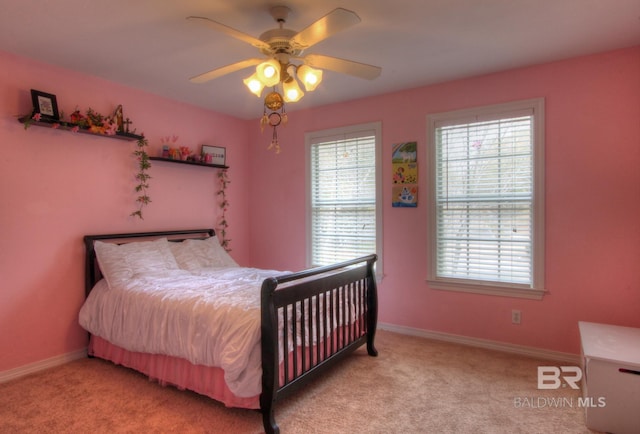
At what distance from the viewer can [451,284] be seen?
341 cm

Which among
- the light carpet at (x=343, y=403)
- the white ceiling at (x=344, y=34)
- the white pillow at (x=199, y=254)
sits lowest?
the light carpet at (x=343, y=403)

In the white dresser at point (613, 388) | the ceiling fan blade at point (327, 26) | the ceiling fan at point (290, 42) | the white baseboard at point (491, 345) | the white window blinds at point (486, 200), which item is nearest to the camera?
the ceiling fan blade at point (327, 26)

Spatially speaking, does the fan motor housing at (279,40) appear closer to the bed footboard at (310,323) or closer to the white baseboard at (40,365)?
the bed footboard at (310,323)

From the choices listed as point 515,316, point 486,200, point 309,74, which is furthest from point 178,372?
point 486,200

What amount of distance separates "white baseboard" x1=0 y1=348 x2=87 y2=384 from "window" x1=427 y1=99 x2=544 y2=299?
3243 millimetres

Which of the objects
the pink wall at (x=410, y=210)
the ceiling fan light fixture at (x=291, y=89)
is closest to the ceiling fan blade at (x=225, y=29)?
the ceiling fan light fixture at (x=291, y=89)

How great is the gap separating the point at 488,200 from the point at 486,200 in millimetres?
17

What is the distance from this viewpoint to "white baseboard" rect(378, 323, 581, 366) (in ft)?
9.67

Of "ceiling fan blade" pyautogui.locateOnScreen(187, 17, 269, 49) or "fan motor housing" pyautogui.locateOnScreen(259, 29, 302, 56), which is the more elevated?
"fan motor housing" pyautogui.locateOnScreen(259, 29, 302, 56)

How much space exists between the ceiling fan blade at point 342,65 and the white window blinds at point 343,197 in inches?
64.6

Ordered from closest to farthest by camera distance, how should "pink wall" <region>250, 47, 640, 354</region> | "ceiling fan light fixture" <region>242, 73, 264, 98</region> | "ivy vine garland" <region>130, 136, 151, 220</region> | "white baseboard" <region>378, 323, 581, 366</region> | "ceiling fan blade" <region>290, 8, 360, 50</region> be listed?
"ceiling fan blade" <region>290, 8, 360, 50</region> < "ceiling fan light fixture" <region>242, 73, 264, 98</region> < "pink wall" <region>250, 47, 640, 354</region> < "white baseboard" <region>378, 323, 581, 366</region> < "ivy vine garland" <region>130, 136, 151, 220</region>

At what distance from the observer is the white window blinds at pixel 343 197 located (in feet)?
12.8

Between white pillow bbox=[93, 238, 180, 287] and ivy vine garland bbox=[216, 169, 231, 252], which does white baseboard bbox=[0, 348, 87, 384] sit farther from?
ivy vine garland bbox=[216, 169, 231, 252]

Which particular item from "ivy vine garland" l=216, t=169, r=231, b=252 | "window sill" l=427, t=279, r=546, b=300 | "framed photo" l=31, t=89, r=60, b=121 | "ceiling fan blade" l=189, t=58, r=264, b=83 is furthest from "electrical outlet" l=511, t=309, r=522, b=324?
"framed photo" l=31, t=89, r=60, b=121
